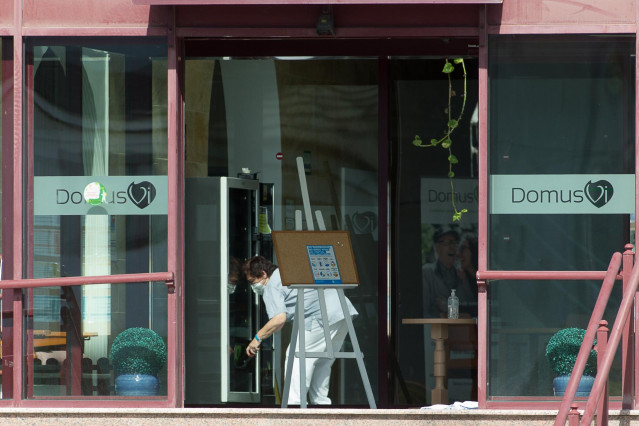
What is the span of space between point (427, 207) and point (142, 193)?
3.49 meters

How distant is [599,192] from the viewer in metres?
8.88

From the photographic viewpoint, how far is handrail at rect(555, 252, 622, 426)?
21.7 ft

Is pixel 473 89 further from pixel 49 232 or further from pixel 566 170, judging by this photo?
pixel 49 232

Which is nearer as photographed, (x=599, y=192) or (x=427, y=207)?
(x=599, y=192)

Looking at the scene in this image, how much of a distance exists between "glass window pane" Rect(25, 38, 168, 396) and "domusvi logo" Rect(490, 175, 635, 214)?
94.2 inches

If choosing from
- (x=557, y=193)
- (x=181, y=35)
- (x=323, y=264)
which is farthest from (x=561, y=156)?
(x=181, y=35)

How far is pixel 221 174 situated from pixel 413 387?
8.52 feet

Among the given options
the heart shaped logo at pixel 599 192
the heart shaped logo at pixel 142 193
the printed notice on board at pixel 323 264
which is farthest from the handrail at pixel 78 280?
the heart shaped logo at pixel 599 192

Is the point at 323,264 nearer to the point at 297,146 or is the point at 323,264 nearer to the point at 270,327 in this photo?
the point at 270,327

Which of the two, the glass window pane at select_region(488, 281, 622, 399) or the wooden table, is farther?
the wooden table

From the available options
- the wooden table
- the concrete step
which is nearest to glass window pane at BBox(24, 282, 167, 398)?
the concrete step

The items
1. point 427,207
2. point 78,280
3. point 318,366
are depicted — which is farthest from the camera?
point 427,207

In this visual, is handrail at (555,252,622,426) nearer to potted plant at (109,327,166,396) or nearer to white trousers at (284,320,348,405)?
potted plant at (109,327,166,396)

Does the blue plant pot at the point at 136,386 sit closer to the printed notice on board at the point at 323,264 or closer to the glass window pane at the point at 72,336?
the glass window pane at the point at 72,336
